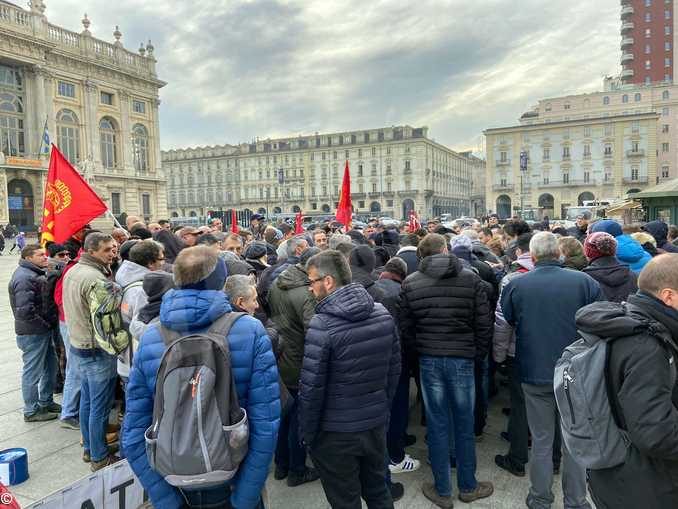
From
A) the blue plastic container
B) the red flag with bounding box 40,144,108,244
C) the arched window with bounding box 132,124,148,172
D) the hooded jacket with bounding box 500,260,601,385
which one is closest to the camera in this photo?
the hooded jacket with bounding box 500,260,601,385

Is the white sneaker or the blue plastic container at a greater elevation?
the blue plastic container

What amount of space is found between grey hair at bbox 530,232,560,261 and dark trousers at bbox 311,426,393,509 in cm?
176

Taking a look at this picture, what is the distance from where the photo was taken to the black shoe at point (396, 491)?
11.8 ft

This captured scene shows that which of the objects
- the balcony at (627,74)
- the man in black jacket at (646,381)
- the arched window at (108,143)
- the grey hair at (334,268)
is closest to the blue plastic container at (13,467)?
the grey hair at (334,268)

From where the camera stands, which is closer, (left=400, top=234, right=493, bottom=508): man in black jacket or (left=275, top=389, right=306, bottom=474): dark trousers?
(left=400, top=234, right=493, bottom=508): man in black jacket

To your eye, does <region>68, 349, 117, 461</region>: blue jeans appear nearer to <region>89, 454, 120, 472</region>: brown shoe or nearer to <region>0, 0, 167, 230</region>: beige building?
<region>89, 454, 120, 472</region>: brown shoe

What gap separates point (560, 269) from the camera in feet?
11.1

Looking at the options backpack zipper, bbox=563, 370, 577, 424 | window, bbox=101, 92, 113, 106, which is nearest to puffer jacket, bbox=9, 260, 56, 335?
backpack zipper, bbox=563, 370, 577, 424

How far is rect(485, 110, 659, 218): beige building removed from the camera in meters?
63.2

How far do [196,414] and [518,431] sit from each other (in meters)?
3.01

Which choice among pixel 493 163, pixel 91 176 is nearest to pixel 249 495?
pixel 91 176

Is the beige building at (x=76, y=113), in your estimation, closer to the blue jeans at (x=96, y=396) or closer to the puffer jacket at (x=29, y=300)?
the puffer jacket at (x=29, y=300)

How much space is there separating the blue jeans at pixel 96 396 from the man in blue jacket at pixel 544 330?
3.54 meters

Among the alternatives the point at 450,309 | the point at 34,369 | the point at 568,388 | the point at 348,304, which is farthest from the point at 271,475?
the point at 34,369
